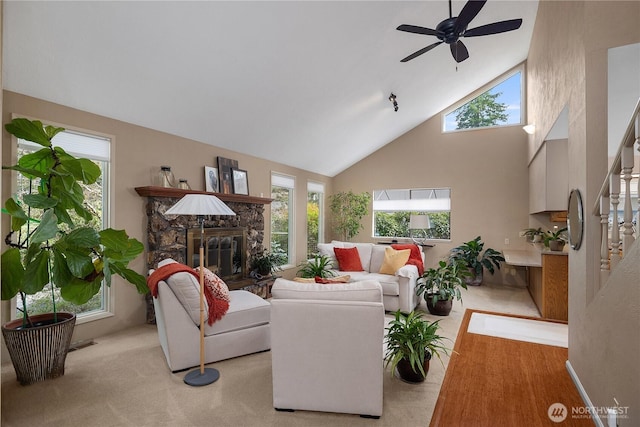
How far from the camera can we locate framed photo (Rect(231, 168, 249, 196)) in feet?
16.4

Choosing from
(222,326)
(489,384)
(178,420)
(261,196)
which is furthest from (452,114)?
(178,420)

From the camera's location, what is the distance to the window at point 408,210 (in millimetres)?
6952

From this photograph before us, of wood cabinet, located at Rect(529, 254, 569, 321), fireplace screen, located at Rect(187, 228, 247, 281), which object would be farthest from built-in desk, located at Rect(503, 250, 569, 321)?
fireplace screen, located at Rect(187, 228, 247, 281)

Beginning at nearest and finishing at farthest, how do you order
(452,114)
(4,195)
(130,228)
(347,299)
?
(347,299) < (4,195) < (130,228) < (452,114)

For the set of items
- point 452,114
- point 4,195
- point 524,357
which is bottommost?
point 524,357

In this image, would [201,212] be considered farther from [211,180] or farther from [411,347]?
[211,180]

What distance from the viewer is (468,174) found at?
264 inches

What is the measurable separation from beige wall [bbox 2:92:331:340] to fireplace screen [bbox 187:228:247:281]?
0.58 meters

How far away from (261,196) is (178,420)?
3.93m

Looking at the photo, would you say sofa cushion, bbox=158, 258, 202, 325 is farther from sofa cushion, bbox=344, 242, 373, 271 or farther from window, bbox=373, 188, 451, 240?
window, bbox=373, 188, 451, 240

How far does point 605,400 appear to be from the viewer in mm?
1953

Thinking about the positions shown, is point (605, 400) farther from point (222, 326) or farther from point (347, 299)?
point (222, 326)

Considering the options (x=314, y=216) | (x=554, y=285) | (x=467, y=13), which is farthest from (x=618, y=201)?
(x=314, y=216)

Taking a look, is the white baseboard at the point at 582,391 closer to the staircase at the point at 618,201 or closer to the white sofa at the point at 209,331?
the staircase at the point at 618,201
